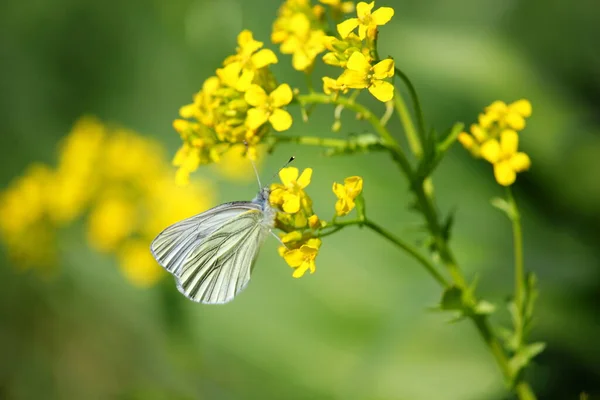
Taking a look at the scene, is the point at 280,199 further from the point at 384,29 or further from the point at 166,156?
the point at 166,156

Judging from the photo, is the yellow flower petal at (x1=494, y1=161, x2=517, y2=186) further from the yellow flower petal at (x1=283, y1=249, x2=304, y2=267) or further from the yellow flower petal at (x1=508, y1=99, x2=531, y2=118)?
the yellow flower petal at (x1=283, y1=249, x2=304, y2=267)

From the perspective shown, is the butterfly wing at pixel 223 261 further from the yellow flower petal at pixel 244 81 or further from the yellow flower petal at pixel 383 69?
the yellow flower petal at pixel 383 69

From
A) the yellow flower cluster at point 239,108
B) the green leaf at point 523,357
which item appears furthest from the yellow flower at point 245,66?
the green leaf at point 523,357

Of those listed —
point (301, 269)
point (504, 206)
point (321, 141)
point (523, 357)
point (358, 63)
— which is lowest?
point (523, 357)

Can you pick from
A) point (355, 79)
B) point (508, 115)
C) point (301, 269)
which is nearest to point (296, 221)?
point (301, 269)

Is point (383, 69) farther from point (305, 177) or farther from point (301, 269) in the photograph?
point (301, 269)
